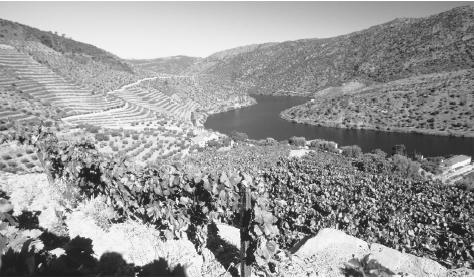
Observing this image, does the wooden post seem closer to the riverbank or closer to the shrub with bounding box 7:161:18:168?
the shrub with bounding box 7:161:18:168

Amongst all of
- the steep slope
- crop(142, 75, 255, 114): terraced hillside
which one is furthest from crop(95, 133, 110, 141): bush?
crop(142, 75, 255, 114): terraced hillside

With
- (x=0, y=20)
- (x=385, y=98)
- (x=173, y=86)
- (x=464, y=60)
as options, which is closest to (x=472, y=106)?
(x=385, y=98)

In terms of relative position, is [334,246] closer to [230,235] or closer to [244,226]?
[230,235]

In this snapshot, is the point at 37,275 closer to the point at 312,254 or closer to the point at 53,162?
the point at 312,254

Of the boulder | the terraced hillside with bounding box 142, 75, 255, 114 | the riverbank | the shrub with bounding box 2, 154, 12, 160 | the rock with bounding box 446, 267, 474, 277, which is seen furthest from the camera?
the terraced hillside with bounding box 142, 75, 255, 114

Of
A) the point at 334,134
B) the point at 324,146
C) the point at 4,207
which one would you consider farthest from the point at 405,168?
the point at 4,207

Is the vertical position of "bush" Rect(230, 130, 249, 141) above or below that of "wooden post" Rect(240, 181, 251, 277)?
below
